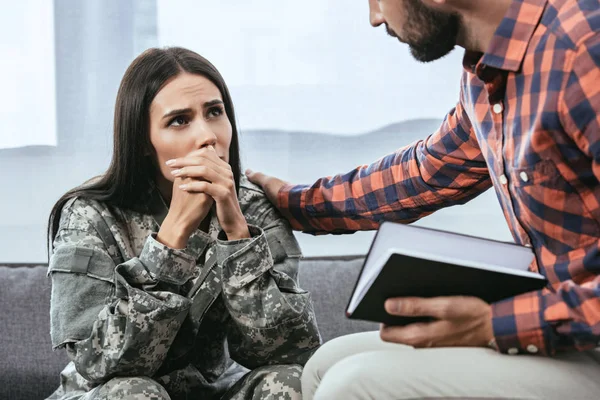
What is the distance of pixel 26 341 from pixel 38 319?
0.06 meters

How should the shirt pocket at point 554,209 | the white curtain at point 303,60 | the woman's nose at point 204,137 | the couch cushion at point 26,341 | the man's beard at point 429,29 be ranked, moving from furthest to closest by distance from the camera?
A: the white curtain at point 303,60, the couch cushion at point 26,341, the woman's nose at point 204,137, the man's beard at point 429,29, the shirt pocket at point 554,209

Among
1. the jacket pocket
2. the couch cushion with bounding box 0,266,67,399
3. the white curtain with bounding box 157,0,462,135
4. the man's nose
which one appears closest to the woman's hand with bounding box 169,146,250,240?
the jacket pocket

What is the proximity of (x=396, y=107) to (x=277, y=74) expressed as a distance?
37cm

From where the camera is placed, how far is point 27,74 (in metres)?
2.42

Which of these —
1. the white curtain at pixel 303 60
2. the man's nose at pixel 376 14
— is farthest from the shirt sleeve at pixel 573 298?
the white curtain at pixel 303 60

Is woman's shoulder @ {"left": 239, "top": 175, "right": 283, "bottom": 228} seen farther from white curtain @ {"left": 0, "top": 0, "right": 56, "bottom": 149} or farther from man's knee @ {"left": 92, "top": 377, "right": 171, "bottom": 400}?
white curtain @ {"left": 0, "top": 0, "right": 56, "bottom": 149}

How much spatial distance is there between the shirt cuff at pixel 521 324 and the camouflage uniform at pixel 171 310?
0.49 metres

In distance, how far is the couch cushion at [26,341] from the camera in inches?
79.0

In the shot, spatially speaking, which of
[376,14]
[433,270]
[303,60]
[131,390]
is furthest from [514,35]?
[303,60]

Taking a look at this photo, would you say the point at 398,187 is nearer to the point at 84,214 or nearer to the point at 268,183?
the point at 268,183

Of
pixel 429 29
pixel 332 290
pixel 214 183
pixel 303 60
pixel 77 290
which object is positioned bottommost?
pixel 332 290

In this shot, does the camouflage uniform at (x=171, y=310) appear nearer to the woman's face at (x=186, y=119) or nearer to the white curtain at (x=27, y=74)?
the woman's face at (x=186, y=119)

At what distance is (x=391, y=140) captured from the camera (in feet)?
7.98

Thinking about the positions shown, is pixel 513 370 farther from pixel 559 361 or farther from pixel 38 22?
pixel 38 22
